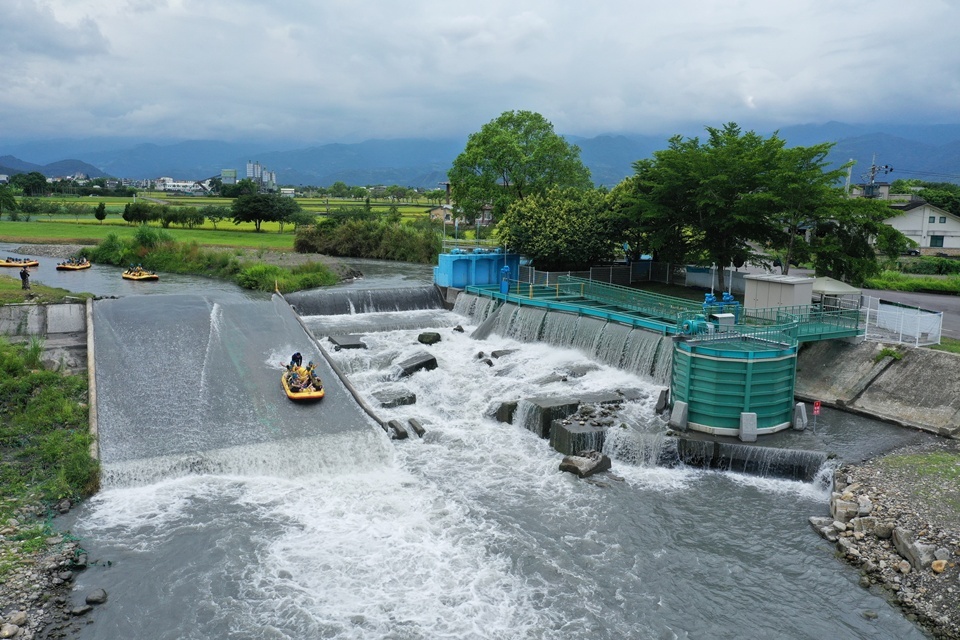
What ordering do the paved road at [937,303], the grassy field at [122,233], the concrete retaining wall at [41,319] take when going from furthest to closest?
the grassy field at [122,233] → the concrete retaining wall at [41,319] → the paved road at [937,303]

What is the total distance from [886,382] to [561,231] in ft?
56.3

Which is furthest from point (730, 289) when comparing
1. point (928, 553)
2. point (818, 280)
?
point (928, 553)

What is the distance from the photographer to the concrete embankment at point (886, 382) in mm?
18359

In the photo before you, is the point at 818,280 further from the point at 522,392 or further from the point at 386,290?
the point at 386,290

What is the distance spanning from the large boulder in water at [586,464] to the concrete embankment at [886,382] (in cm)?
799

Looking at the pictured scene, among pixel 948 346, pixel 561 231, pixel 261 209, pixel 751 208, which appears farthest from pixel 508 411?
pixel 261 209

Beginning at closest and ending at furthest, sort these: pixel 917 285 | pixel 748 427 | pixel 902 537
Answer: pixel 902 537 → pixel 748 427 → pixel 917 285

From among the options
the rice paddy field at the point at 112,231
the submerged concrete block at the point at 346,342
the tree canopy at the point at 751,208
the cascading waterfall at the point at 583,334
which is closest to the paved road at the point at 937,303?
the tree canopy at the point at 751,208

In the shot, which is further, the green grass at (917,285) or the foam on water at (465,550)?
the green grass at (917,285)

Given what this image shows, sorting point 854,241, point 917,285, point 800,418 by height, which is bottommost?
point 800,418

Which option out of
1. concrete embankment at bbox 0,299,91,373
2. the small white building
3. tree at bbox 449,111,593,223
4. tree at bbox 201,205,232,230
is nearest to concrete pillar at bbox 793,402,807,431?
concrete embankment at bbox 0,299,91,373

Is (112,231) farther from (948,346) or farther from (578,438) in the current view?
(948,346)

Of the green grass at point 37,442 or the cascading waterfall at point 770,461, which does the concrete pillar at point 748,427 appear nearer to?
the cascading waterfall at point 770,461

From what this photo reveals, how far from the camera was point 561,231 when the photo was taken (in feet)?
111
